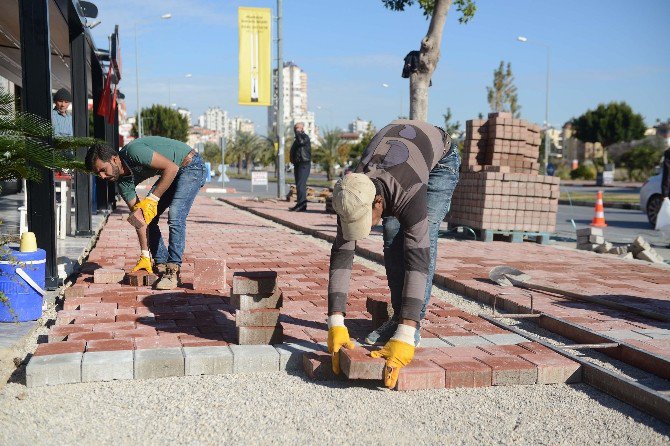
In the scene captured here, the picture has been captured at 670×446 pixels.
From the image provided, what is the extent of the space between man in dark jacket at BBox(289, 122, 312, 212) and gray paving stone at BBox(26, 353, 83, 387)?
455 inches

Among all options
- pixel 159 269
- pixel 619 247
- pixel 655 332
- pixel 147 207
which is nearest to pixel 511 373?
pixel 655 332

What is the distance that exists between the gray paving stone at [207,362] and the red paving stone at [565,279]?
1.69 metres

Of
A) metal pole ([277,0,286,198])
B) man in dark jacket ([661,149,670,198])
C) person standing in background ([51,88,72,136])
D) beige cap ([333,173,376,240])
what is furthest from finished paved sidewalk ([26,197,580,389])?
metal pole ([277,0,286,198])

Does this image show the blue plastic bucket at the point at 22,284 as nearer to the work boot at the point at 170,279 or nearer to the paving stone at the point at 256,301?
the work boot at the point at 170,279

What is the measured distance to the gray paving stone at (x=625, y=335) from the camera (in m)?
4.41

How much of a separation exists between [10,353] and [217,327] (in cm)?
120

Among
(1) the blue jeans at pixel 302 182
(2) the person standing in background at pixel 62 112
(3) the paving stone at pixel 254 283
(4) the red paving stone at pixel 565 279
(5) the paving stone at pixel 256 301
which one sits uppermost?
(2) the person standing in background at pixel 62 112

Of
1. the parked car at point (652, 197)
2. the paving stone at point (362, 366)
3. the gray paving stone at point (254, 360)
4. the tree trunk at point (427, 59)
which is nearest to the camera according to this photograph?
the paving stone at point (362, 366)

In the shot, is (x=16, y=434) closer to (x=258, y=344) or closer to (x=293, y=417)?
(x=293, y=417)

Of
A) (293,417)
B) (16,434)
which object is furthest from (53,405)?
(293,417)

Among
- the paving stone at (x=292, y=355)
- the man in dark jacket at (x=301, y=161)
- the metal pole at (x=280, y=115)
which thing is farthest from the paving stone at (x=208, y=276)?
the metal pole at (x=280, y=115)

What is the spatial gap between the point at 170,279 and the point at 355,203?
119 inches

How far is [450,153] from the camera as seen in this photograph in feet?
13.9

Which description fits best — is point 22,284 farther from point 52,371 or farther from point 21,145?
point 52,371
